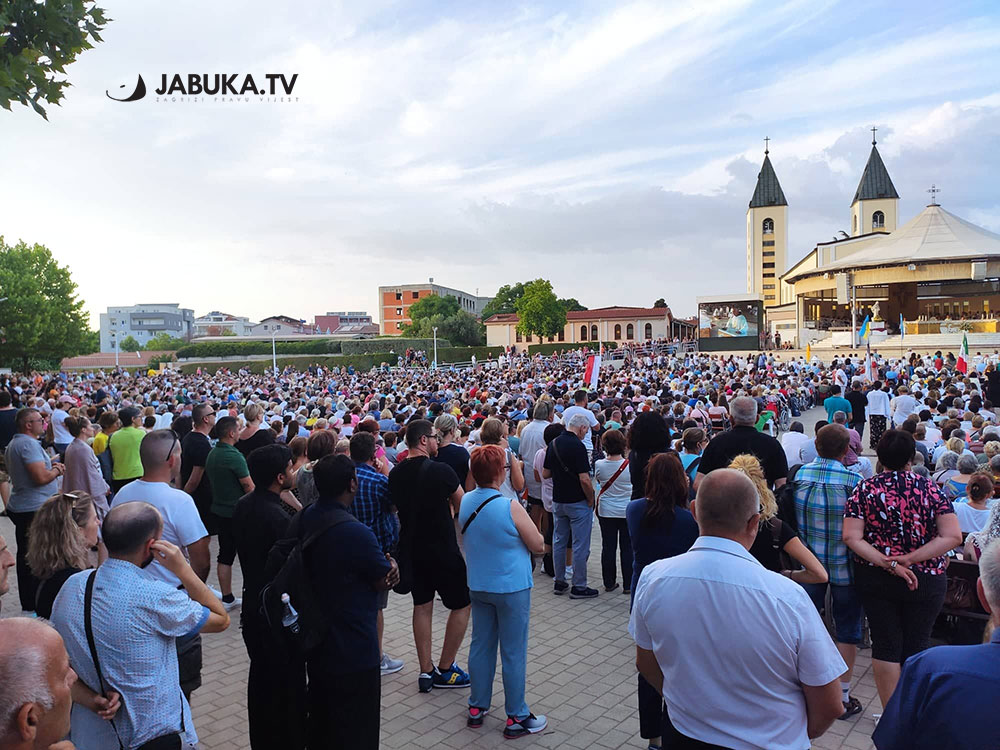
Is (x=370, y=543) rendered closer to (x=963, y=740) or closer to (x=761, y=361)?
(x=963, y=740)

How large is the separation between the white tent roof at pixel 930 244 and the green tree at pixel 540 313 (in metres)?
26.1

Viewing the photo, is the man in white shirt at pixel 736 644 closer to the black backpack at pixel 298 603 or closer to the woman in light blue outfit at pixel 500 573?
the black backpack at pixel 298 603

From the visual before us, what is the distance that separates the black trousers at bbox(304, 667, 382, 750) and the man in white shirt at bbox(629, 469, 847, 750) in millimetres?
1625

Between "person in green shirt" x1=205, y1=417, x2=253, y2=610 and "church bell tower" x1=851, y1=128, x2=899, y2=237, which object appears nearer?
"person in green shirt" x1=205, y1=417, x2=253, y2=610

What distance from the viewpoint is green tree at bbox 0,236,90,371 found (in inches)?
1647

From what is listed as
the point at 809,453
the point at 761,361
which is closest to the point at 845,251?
the point at 761,361

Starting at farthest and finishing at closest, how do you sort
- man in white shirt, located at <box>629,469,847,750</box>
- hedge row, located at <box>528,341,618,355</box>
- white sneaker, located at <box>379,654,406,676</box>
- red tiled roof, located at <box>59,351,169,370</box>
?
1. red tiled roof, located at <box>59,351,169,370</box>
2. hedge row, located at <box>528,341,618,355</box>
3. white sneaker, located at <box>379,654,406,676</box>
4. man in white shirt, located at <box>629,469,847,750</box>

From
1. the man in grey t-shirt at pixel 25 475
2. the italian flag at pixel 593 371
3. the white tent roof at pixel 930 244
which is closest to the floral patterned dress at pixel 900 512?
the man in grey t-shirt at pixel 25 475

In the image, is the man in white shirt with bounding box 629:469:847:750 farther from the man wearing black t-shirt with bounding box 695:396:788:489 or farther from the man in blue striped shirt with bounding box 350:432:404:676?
the man wearing black t-shirt with bounding box 695:396:788:489

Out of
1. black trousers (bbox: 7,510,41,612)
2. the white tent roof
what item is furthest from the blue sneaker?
the white tent roof

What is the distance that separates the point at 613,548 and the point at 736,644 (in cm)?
481

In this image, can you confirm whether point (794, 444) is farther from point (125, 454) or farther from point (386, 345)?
point (386, 345)

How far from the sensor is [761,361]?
111 ft

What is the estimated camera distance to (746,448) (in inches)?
206
